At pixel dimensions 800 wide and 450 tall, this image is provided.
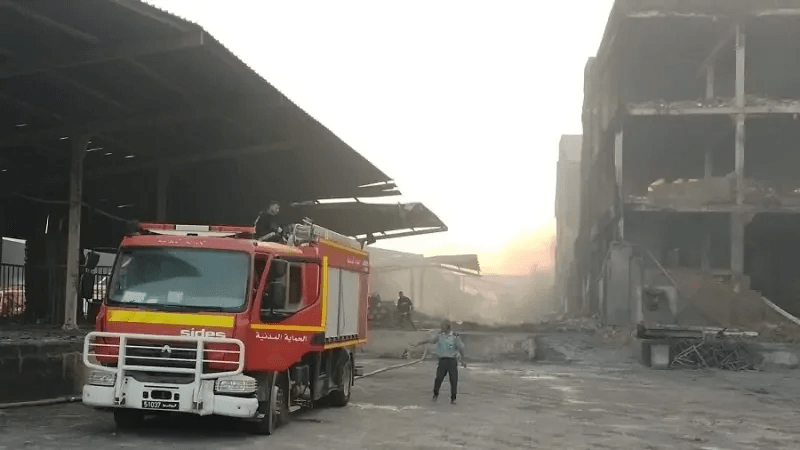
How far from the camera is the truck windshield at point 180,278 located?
12.1 meters

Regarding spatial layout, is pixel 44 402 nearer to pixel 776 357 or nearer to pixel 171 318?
pixel 171 318

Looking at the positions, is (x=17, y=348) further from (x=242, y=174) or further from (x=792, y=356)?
(x=792, y=356)

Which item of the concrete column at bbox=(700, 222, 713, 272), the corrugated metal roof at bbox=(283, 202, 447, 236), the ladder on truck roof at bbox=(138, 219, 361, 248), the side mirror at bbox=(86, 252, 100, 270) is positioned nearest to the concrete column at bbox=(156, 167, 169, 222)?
the corrugated metal roof at bbox=(283, 202, 447, 236)

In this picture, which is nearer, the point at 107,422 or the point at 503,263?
the point at 107,422

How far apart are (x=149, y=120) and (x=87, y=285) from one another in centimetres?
900

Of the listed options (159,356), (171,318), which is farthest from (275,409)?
(171,318)

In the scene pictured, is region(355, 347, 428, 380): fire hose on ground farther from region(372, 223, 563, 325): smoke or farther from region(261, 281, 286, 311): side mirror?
region(372, 223, 563, 325): smoke

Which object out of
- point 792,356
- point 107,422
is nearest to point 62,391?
point 107,422

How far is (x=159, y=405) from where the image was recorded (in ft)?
38.0

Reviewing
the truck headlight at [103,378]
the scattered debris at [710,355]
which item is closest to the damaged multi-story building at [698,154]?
the scattered debris at [710,355]

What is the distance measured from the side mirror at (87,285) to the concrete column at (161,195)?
43.2ft

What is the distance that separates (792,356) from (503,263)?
87535 millimetres

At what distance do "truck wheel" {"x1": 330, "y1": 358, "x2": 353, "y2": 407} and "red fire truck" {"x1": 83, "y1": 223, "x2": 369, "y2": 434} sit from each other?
8.46 feet

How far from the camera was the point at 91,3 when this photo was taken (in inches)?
564
